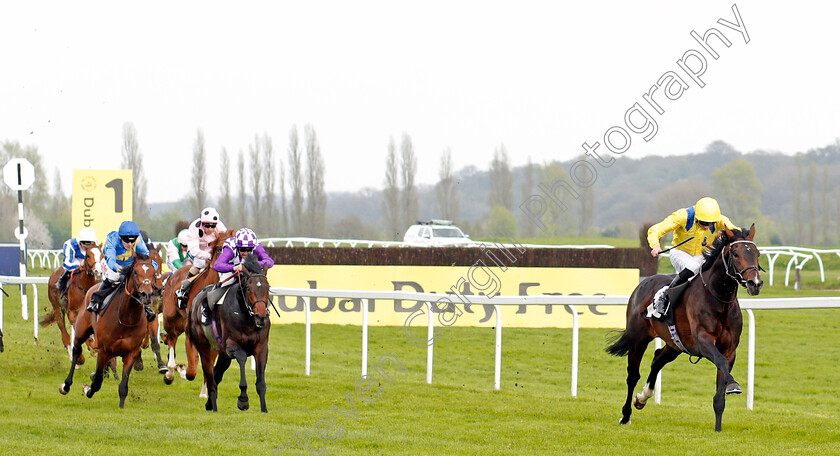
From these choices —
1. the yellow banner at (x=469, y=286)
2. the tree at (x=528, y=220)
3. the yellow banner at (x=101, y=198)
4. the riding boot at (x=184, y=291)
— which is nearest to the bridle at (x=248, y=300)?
the riding boot at (x=184, y=291)

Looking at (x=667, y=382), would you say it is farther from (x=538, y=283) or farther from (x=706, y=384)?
(x=538, y=283)

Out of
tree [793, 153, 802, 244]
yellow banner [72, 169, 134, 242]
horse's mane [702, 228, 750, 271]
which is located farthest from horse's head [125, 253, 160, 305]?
tree [793, 153, 802, 244]

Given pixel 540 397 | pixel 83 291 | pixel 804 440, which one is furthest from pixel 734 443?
pixel 83 291

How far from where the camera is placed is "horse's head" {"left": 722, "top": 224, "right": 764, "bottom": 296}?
5.34 metres

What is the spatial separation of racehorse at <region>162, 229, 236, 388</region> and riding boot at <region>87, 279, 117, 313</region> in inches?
26.3

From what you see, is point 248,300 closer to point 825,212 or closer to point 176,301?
point 176,301

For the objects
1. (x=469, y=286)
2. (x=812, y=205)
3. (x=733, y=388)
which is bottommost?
(x=469, y=286)

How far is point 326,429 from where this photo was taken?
5746mm

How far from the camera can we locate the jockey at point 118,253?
23.4 ft

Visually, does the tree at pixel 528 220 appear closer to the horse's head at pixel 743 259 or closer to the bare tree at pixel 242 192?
the bare tree at pixel 242 192

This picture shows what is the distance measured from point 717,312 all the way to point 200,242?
4.59 metres

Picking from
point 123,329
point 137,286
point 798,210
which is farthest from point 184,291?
point 798,210

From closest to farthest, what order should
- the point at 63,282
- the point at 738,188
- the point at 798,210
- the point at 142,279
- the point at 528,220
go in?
the point at 142,279 → the point at 63,282 → the point at 528,220 → the point at 738,188 → the point at 798,210

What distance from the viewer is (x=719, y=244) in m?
5.85
